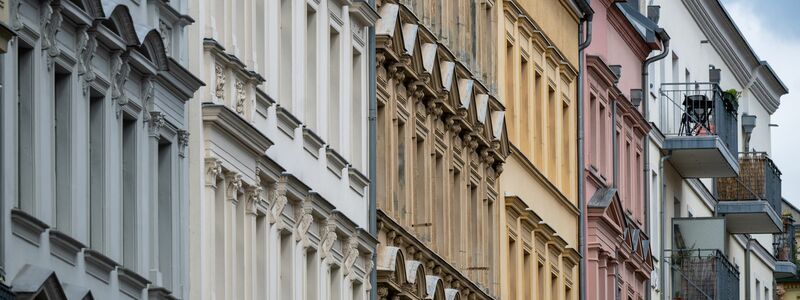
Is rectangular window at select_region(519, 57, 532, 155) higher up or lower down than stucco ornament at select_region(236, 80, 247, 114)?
higher up

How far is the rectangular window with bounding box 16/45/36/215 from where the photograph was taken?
77.8 ft

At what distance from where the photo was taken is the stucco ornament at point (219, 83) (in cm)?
2941

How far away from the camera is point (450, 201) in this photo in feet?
136

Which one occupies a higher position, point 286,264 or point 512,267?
point 512,267

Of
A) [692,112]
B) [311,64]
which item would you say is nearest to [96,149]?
[311,64]

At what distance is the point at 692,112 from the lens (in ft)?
201

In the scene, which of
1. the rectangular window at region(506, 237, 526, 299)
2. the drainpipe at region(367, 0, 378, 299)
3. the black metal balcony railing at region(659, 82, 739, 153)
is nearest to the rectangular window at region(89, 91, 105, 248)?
the drainpipe at region(367, 0, 378, 299)

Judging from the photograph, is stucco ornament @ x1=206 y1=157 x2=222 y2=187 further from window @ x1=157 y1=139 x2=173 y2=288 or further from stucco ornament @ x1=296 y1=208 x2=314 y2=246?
stucco ornament @ x1=296 y1=208 x2=314 y2=246

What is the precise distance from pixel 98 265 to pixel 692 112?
3675 cm

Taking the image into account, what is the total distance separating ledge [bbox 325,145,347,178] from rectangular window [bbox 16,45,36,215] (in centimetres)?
1042

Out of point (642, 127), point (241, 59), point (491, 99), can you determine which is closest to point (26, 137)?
point (241, 59)

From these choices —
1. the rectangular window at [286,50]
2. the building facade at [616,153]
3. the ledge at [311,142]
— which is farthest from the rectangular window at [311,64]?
the building facade at [616,153]

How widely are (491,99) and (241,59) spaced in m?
13.6

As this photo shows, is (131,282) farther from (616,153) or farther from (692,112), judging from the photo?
(692,112)
